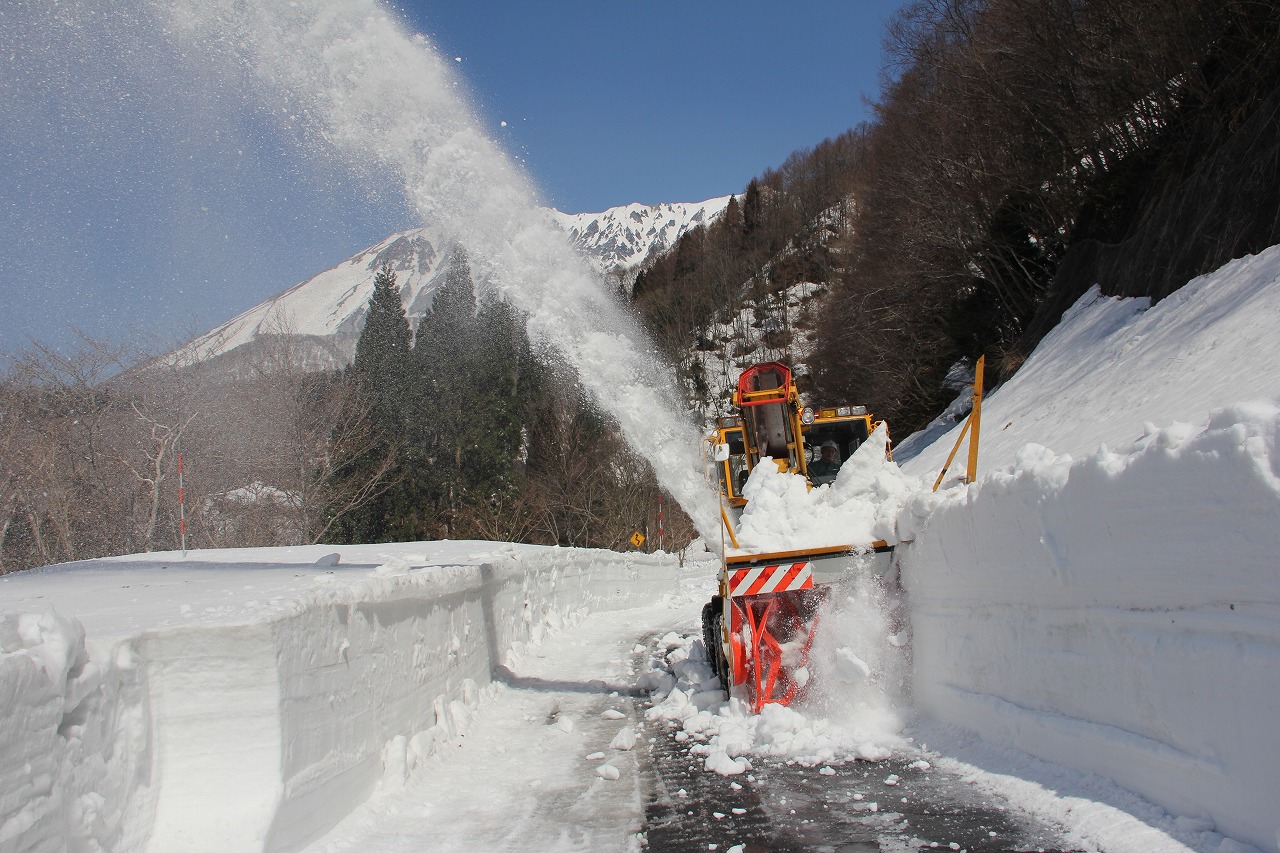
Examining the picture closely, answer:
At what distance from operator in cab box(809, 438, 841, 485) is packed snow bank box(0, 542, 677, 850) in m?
4.57

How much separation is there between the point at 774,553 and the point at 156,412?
1085 inches

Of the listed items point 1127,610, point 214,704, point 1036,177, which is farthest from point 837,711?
point 1036,177

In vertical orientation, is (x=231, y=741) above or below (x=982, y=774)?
above

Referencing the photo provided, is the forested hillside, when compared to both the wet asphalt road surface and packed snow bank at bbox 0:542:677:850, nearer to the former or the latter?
the wet asphalt road surface

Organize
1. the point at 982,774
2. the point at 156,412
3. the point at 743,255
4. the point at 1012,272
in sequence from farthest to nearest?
the point at 743,255, the point at 156,412, the point at 1012,272, the point at 982,774

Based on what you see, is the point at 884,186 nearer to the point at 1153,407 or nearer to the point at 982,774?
the point at 1153,407

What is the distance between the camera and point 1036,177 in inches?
974

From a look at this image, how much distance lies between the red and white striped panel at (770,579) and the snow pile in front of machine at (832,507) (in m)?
0.21

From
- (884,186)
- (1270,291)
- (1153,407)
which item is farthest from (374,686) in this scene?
(884,186)

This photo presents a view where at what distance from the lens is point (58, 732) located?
3312mm

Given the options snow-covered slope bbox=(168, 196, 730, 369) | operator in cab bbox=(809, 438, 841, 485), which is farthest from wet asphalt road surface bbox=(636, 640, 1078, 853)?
snow-covered slope bbox=(168, 196, 730, 369)

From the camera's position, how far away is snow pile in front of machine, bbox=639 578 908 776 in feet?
20.6

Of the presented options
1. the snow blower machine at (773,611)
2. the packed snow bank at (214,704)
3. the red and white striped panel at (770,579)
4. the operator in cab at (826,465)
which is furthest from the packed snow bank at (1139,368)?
the packed snow bank at (214,704)

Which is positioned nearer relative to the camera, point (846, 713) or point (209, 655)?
point (209, 655)
